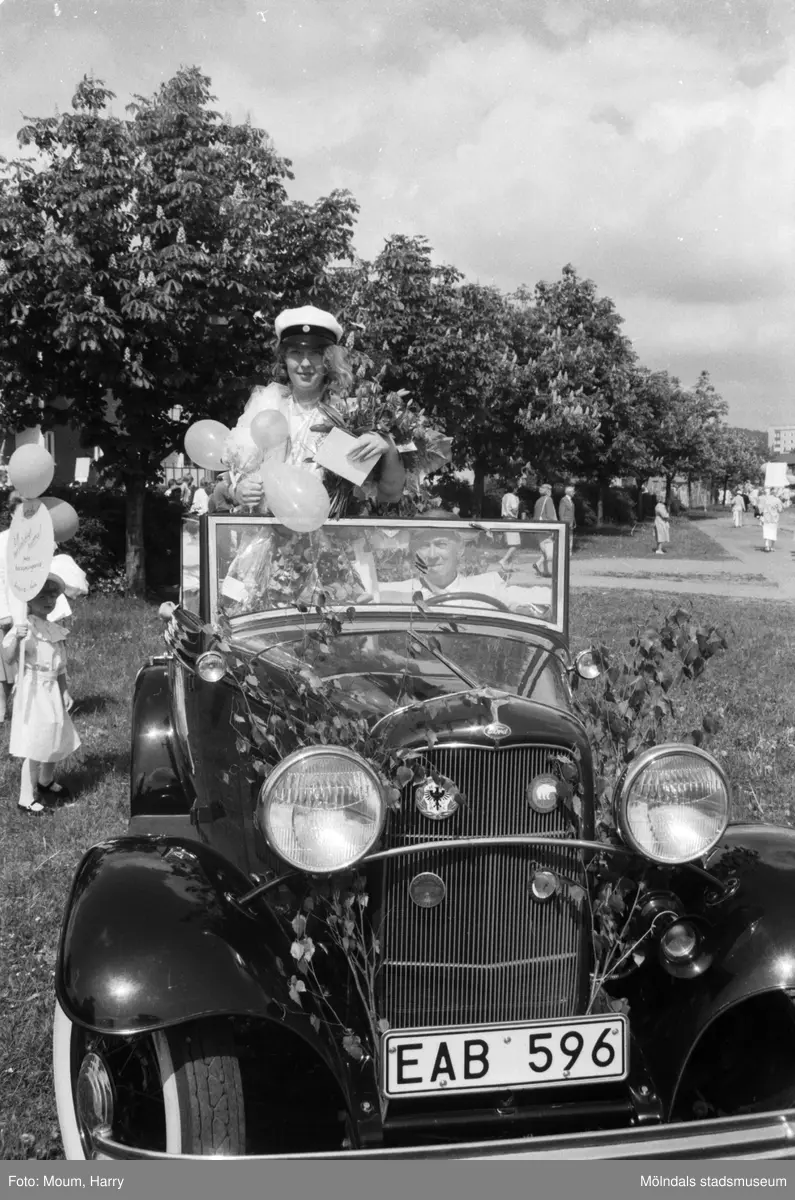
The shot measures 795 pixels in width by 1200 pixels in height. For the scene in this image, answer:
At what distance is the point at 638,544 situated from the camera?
94.5 feet

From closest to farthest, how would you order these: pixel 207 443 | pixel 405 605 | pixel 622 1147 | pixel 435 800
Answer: pixel 622 1147 → pixel 435 800 → pixel 405 605 → pixel 207 443

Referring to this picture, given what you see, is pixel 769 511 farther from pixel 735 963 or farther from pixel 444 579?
pixel 735 963

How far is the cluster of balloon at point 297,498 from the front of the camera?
317 centimetres

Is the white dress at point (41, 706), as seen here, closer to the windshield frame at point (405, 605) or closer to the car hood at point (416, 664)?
the windshield frame at point (405, 605)

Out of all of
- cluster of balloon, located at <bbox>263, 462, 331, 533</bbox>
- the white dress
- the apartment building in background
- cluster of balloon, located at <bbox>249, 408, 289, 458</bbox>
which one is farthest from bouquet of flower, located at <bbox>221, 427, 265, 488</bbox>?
the apartment building in background

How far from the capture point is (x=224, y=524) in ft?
11.1

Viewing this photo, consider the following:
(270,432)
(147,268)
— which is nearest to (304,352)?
(270,432)

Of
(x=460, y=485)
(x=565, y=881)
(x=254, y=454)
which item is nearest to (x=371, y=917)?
(x=565, y=881)

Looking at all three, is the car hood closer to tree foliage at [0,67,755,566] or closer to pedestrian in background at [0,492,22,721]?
pedestrian in background at [0,492,22,721]

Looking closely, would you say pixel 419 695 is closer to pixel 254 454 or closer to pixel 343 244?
pixel 254 454

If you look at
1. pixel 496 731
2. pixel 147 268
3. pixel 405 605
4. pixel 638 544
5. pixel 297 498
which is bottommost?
pixel 638 544

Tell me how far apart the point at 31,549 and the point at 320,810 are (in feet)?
10.2
